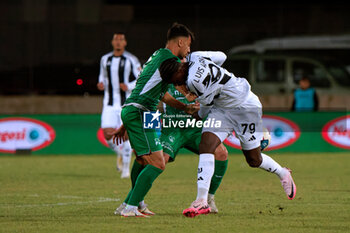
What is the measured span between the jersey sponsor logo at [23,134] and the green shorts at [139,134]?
33.7 ft

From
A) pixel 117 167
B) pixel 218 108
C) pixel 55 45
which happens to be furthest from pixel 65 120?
pixel 218 108

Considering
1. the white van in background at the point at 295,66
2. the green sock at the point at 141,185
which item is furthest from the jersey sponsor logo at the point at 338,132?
the green sock at the point at 141,185

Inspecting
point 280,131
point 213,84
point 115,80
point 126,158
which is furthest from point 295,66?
point 213,84

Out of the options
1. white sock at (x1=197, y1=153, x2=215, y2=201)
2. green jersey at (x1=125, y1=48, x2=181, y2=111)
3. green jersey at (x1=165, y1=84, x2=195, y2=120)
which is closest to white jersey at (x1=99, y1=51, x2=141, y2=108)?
green jersey at (x1=165, y1=84, x2=195, y2=120)

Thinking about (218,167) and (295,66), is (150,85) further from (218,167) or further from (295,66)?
(295,66)

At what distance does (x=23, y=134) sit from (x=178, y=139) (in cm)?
960

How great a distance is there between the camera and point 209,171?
28.2 ft

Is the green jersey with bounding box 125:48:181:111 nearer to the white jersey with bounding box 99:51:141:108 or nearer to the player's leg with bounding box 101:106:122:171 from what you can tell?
the player's leg with bounding box 101:106:122:171

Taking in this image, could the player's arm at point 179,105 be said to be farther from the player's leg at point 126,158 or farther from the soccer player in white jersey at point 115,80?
the soccer player in white jersey at point 115,80

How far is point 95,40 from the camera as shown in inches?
816

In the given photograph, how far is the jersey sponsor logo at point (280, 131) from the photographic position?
18719mm

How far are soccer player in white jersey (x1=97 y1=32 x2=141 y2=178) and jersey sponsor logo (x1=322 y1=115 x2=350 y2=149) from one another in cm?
597

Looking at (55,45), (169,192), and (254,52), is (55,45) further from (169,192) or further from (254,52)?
(169,192)

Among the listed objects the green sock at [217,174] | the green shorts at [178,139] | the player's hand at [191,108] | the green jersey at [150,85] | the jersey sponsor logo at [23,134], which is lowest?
the jersey sponsor logo at [23,134]
